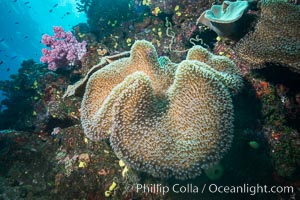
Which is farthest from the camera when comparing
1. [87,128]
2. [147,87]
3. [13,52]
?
[13,52]

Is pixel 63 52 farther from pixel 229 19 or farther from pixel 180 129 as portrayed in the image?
pixel 180 129

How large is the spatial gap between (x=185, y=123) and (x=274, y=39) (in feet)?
5.83

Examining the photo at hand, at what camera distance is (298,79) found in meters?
3.09

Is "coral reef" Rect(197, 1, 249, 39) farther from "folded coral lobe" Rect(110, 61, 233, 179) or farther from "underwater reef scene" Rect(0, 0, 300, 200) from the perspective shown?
"folded coral lobe" Rect(110, 61, 233, 179)

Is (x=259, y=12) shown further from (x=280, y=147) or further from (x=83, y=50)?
(x=83, y=50)

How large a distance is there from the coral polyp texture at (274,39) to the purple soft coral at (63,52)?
3626 millimetres

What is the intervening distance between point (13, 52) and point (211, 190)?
186ft

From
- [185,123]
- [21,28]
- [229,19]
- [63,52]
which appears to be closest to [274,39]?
[229,19]

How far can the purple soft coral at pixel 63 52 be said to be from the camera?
520cm

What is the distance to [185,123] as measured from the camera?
2354mm

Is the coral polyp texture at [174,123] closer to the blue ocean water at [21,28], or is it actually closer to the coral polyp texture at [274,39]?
the coral polyp texture at [274,39]

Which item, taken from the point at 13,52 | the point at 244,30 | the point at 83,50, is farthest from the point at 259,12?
the point at 13,52

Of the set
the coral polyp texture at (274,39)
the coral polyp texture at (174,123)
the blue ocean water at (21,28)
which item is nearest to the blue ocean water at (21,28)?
the blue ocean water at (21,28)

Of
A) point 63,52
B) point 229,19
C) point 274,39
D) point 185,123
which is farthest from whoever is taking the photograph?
point 63,52
